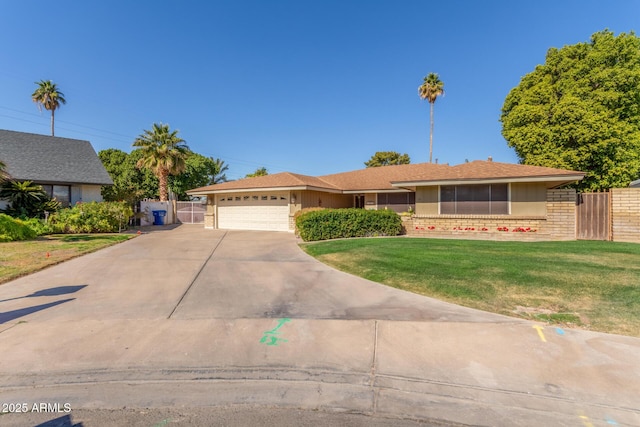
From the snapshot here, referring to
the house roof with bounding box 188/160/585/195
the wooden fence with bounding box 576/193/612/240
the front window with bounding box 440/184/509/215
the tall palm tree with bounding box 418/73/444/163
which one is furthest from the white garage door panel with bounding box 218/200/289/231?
the tall palm tree with bounding box 418/73/444/163

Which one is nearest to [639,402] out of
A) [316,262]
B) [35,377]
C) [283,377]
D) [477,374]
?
[477,374]

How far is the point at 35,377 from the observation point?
3.39 meters

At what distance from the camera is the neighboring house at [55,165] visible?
66.2 feet

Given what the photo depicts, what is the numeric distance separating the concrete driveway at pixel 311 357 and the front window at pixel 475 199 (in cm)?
1070

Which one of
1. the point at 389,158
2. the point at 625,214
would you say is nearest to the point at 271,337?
the point at 625,214

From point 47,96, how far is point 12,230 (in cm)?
3318

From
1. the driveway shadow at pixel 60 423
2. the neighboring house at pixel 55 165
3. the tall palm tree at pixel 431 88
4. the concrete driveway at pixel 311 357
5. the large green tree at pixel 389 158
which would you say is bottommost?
the driveway shadow at pixel 60 423

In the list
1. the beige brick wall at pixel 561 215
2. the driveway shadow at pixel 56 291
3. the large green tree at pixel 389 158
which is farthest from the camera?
the large green tree at pixel 389 158

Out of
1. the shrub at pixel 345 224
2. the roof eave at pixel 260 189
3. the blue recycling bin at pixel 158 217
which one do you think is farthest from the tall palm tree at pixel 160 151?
the shrub at pixel 345 224

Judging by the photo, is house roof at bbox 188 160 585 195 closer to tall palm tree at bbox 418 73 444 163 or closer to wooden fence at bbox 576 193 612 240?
wooden fence at bbox 576 193 612 240

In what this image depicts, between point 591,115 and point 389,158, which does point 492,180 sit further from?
point 389,158

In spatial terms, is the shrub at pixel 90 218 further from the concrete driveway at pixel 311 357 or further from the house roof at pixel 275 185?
the concrete driveway at pixel 311 357

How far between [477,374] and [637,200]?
1405 centimetres

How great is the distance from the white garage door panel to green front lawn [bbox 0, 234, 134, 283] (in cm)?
734
